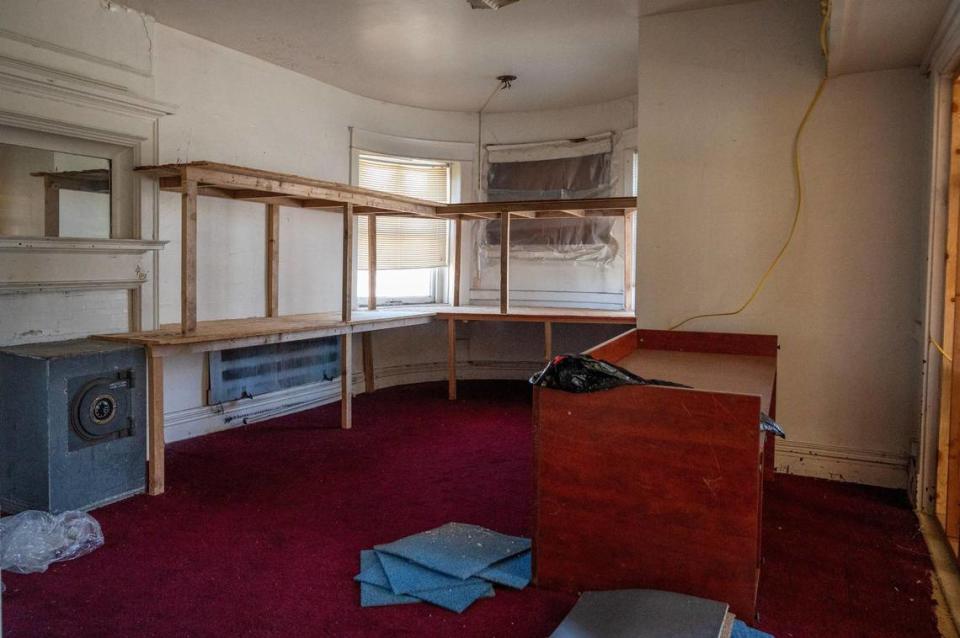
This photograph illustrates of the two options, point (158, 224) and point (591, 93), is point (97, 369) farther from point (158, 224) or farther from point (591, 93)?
Result: point (591, 93)

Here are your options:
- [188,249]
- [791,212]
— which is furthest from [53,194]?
[791,212]

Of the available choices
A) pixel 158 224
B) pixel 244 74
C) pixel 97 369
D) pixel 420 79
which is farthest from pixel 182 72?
pixel 97 369

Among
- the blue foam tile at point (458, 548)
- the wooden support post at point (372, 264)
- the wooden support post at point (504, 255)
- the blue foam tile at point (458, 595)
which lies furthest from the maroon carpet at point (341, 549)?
the wooden support post at point (372, 264)

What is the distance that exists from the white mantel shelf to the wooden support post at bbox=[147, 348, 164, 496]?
2.48 feet

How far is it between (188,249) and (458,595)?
7.23 feet

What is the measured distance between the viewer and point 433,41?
4305 mm

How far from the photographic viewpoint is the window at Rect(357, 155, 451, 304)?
18.8ft

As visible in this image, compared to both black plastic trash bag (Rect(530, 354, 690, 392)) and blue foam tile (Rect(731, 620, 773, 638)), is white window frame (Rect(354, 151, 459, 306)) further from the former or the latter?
blue foam tile (Rect(731, 620, 773, 638))

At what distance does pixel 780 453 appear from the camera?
11.8 feet

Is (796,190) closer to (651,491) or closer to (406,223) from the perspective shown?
(651,491)

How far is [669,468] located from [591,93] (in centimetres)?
417

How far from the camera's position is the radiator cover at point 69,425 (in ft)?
9.31

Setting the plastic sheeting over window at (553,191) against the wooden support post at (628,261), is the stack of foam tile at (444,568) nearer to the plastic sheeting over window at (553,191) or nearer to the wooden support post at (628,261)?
the wooden support post at (628,261)

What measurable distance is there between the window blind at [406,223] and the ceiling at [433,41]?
2.09 ft
